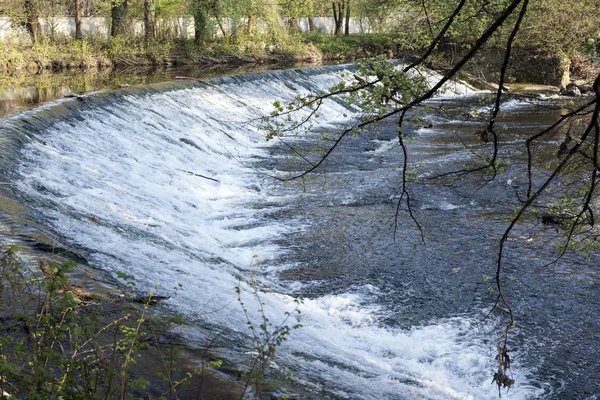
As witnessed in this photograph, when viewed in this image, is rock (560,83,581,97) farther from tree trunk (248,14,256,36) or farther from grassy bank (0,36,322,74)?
tree trunk (248,14,256,36)

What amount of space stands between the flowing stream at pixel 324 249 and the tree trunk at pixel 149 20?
650 inches

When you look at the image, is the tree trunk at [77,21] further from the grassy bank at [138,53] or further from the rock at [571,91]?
the rock at [571,91]

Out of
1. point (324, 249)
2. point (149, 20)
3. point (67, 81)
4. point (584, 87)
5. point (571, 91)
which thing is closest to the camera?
point (324, 249)

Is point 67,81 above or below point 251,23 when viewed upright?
below

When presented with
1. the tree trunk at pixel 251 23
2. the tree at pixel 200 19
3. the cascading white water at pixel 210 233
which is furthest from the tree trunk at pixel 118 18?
the cascading white water at pixel 210 233

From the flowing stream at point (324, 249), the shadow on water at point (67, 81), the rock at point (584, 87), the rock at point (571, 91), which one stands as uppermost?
the shadow on water at point (67, 81)

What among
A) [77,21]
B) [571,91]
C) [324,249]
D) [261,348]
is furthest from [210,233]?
[77,21]

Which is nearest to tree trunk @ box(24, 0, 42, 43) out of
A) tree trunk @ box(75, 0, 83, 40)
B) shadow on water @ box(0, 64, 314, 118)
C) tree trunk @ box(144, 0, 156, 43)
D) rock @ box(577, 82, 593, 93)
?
tree trunk @ box(75, 0, 83, 40)

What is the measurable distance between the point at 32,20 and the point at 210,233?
19888 mm

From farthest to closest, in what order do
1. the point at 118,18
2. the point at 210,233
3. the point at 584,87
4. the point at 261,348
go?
the point at 118,18 → the point at 584,87 → the point at 210,233 → the point at 261,348

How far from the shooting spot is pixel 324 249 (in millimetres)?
7840

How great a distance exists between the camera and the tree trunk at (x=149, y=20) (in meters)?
28.6

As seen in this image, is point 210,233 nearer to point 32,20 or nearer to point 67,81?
point 67,81

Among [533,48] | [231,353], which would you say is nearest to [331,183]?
[231,353]
